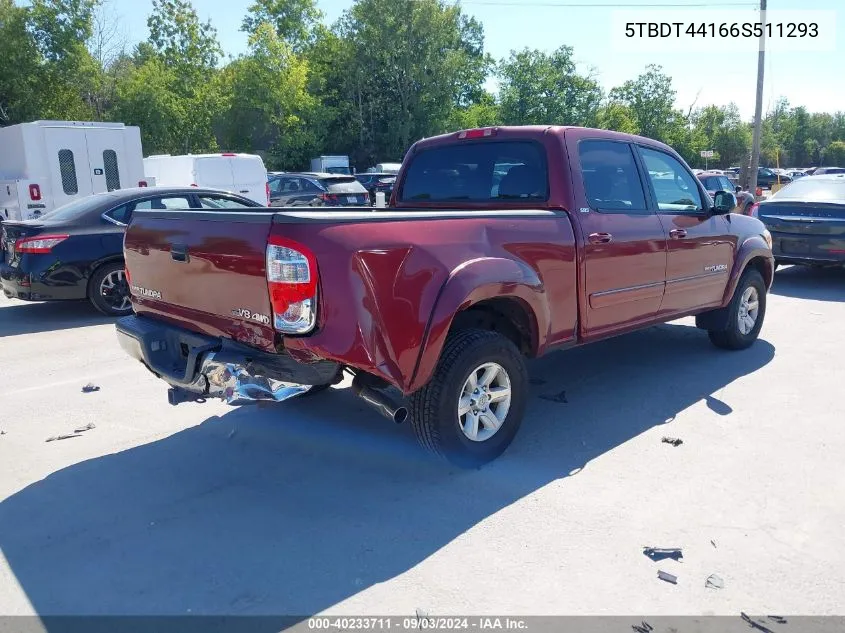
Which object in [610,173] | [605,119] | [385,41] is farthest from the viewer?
[605,119]

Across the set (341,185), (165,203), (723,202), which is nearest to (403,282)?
(723,202)

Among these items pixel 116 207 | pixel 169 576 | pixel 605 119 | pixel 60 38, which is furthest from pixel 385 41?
pixel 169 576

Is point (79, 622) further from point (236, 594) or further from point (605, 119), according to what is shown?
point (605, 119)

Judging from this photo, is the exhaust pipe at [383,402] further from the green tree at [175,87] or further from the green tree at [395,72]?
the green tree at [395,72]

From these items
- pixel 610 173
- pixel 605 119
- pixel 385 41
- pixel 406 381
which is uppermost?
pixel 385 41

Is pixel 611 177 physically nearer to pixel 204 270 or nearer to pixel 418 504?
pixel 418 504

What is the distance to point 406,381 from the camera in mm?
3516

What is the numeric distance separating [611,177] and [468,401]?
2.09 metres

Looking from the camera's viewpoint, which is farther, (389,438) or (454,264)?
(389,438)

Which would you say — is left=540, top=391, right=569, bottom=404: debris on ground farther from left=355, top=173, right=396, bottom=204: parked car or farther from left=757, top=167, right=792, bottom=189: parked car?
left=757, top=167, right=792, bottom=189: parked car

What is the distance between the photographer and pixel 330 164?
3447 centimetres

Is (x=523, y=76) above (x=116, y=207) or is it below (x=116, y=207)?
above

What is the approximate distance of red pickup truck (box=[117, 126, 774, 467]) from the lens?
132 inches

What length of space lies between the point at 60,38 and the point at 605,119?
105 ft
